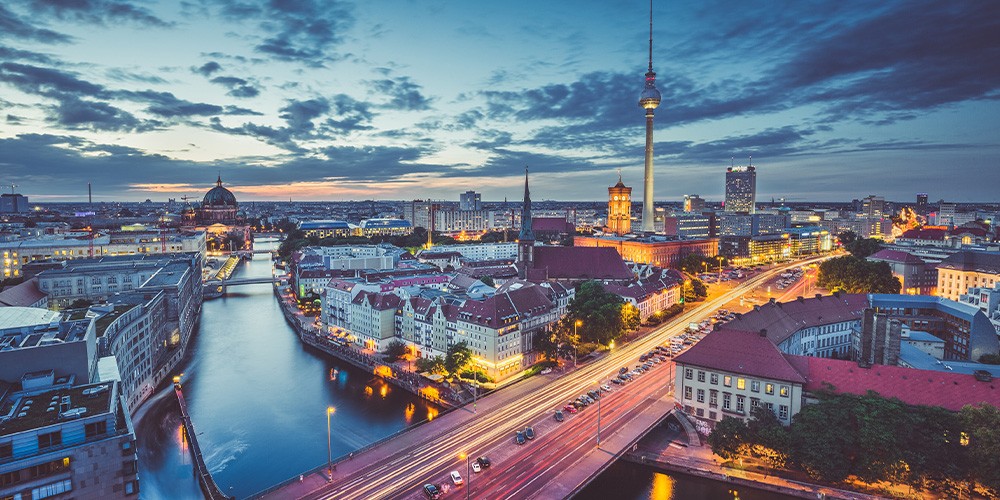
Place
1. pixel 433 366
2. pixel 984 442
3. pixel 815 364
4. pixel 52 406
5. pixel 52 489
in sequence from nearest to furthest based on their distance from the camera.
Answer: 1. pixel 52 489
2. pixel 52 406
3. pixel 984 442
4. pixel 815 364
5. pixel 433 366

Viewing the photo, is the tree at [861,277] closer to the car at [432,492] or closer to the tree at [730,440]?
the tree at [730,440]

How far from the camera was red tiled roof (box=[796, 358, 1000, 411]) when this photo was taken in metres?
27.7

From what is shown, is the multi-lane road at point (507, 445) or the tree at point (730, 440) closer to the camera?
the multi-lane road at point (507, 445)

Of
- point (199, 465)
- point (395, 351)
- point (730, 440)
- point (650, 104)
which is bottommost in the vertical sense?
point (199, 465)

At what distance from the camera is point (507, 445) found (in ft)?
102

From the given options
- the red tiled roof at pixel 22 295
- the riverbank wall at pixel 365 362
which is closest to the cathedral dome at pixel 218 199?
the red tiled roof at pixel 22 295

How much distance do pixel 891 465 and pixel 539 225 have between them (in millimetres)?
140659

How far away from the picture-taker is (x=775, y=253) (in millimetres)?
127062

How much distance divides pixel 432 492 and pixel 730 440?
Result: 17056 millimetres

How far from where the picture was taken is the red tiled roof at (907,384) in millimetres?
27719

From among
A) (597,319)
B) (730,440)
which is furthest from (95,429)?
(597,319)

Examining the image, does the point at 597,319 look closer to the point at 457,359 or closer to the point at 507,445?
the point at 457,359

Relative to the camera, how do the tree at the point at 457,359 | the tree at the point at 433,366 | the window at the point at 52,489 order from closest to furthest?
1. the window at the point at 52,489
2. the tree at the point at 457,359
3. the tree at the point at 433,366

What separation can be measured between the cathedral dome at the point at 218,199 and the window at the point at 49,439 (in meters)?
170
